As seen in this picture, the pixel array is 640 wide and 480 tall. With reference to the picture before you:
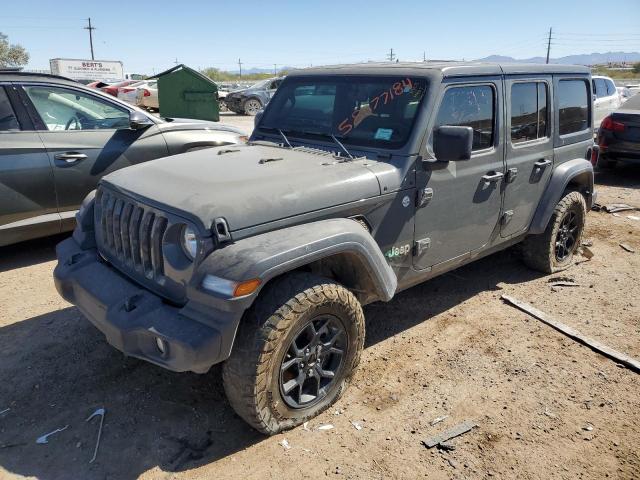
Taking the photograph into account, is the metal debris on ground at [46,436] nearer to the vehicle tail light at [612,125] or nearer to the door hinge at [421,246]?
the door hinge at [421,246]

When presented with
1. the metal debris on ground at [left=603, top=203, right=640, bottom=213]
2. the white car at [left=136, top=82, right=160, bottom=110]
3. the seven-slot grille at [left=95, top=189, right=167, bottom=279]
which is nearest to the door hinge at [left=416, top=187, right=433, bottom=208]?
the seven-slot grille at [left=95, top=189, right=167, bottom=279]


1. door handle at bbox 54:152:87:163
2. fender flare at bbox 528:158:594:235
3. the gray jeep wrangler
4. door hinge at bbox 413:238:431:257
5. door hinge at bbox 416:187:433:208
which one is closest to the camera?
the gray jeep wrangler

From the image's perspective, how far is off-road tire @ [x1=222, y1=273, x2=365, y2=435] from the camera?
2.53 meters

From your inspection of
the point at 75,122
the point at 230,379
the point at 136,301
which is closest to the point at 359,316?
the point at 230,379

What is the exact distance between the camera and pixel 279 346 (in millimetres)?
2582

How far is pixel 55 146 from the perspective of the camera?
4.92 m

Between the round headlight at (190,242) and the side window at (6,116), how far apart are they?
127 inches

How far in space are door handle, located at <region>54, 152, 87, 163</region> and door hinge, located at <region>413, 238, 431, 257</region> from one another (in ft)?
11.4

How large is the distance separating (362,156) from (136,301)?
1.63 m

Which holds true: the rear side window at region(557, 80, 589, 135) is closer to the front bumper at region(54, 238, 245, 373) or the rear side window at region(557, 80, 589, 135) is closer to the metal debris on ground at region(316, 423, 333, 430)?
the metal debris on ground at region(316, 423, 333, 430)

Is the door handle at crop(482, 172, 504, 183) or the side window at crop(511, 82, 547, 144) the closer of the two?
the door handle at crop(482, 172, 504, 183)

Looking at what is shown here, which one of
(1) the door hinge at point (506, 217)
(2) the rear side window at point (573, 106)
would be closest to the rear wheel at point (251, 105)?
(2) the rear side window at point (573, 106)

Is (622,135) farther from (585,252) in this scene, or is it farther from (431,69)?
(431,69)

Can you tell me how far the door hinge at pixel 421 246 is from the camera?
3.42 m
